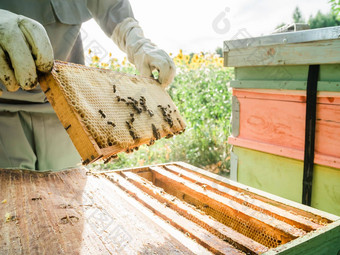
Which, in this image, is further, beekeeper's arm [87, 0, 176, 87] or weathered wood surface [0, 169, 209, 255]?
beekeeper's arm [87, 0, 176, 87]

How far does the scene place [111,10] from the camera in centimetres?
236

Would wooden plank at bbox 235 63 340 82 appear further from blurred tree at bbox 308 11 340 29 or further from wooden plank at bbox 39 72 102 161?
blurred tree at bbox 308 11 340 29

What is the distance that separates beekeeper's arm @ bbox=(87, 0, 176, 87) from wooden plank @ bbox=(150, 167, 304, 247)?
774 millimetres

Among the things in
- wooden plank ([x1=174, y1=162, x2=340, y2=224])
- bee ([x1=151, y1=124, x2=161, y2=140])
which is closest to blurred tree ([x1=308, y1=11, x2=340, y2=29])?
wooden plank ([x1=174, y1=162, x2=340, y2=224])

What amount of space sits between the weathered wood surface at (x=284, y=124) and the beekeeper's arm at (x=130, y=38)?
103 cm

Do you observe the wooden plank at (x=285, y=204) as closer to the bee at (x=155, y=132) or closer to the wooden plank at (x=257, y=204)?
the wooden plank at (x=257, y=204)

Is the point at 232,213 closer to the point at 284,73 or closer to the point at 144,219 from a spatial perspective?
the point at 144,219

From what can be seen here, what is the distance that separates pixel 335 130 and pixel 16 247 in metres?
2.22

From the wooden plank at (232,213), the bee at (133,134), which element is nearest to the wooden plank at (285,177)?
the wooden plank at (232,213)

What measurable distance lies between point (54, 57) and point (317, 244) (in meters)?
2.02

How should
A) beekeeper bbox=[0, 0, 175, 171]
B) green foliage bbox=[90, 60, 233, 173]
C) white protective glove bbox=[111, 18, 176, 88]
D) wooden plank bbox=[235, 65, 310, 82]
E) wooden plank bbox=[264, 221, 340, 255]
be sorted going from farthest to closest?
green foliage bbox=[90, 60, 233, 173] < wooden plank bbox=[235, 65, 310, 82] < white protective glove bbox=[111, 18, 176, 88] < beekeeper bbox=[0, 0, 175, 171] < wooden plank bbox=[264, 221, 340, 255]

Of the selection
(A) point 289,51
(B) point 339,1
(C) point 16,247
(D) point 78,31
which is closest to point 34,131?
(D) point 78,31

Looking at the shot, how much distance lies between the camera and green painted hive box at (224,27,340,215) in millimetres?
2133

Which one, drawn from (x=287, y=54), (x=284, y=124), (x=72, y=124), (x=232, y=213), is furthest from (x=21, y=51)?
(x=284, y=124)
